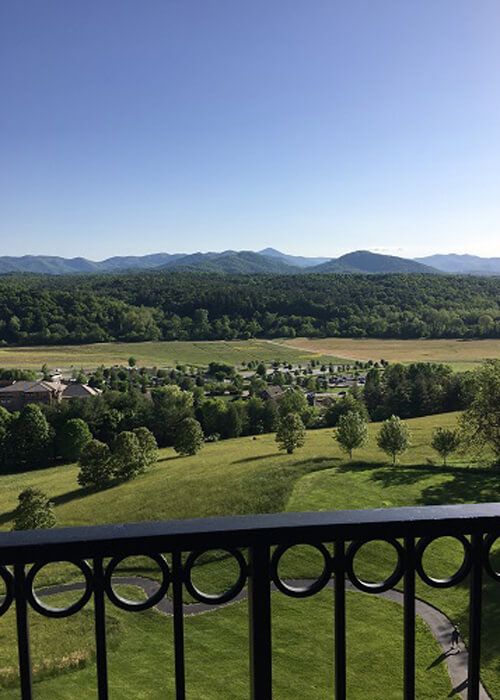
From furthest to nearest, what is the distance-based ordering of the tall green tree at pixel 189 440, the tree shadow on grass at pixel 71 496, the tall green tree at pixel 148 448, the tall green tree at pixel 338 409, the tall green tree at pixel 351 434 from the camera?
1. the tall green tree at pixel 338 409
2. the tall green tree at pixel 189 440
3. the tall green tree at pixel 148 448
4. the tall green tree at pixel 351 434
5. the tree shadow on grass at pixel 71 496

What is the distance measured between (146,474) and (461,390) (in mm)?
30638

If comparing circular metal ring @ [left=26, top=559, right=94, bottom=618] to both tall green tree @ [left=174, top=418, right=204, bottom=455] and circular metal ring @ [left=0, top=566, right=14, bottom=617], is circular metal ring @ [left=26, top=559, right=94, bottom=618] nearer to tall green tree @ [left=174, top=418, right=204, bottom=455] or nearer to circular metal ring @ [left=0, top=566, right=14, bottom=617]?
circular metal ring @ [left=0, top=566, right=14, bottom=617]

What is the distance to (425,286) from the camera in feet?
461

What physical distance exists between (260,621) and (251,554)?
0.23m

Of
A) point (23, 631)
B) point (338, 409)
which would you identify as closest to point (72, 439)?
point (338, 409)

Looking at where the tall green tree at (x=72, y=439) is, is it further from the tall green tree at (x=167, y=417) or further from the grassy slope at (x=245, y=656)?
the grassy slope at (x=245, y=656)

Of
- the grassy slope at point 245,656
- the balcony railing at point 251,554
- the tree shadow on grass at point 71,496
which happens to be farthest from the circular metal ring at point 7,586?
the tree shadow on grass at point 71,496

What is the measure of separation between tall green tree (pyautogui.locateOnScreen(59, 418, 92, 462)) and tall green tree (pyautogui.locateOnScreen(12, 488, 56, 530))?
675 inches

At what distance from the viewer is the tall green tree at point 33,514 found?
69.6ft

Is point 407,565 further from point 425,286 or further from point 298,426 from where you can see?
point 425,286

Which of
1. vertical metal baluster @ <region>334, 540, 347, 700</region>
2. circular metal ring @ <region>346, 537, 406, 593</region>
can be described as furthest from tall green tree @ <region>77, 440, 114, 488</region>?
circular metal ring @ <region>346, 537, 406, 593</region>

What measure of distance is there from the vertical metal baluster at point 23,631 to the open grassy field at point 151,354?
78.3 metres

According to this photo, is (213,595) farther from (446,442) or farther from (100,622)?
(446,442)

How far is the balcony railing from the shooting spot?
1.64 m
